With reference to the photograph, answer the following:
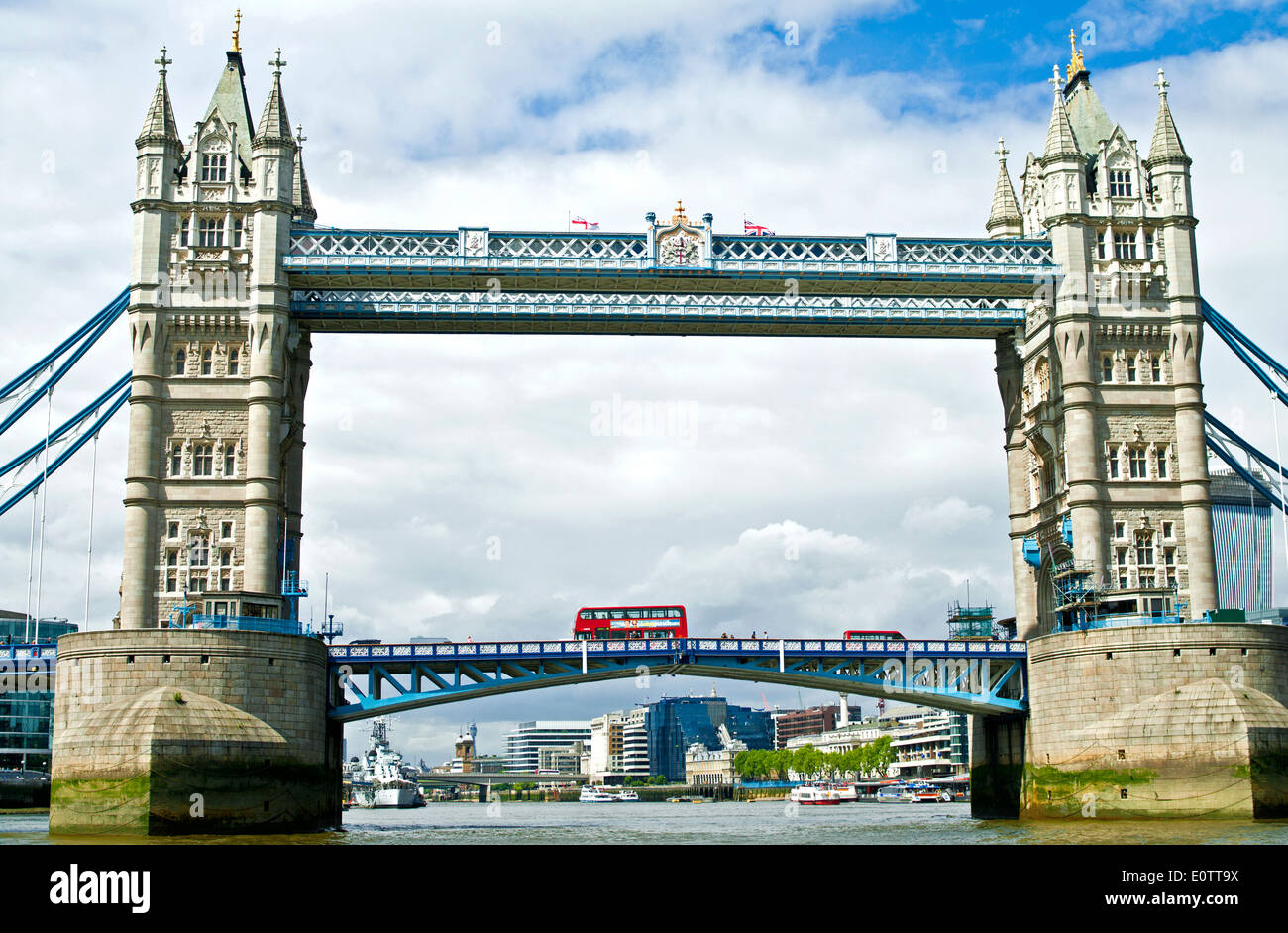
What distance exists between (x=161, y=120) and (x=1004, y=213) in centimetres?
3979

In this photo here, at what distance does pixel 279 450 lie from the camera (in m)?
57.2

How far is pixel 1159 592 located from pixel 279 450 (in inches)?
A: 1432

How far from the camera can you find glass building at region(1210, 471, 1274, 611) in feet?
224

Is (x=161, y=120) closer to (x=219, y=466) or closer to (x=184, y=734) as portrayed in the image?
(x=219, y=466)

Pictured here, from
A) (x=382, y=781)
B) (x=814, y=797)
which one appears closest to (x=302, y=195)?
(x=814, y=797)

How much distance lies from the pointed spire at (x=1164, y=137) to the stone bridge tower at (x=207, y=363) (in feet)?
125

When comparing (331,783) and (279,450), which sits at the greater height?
(279,450)
